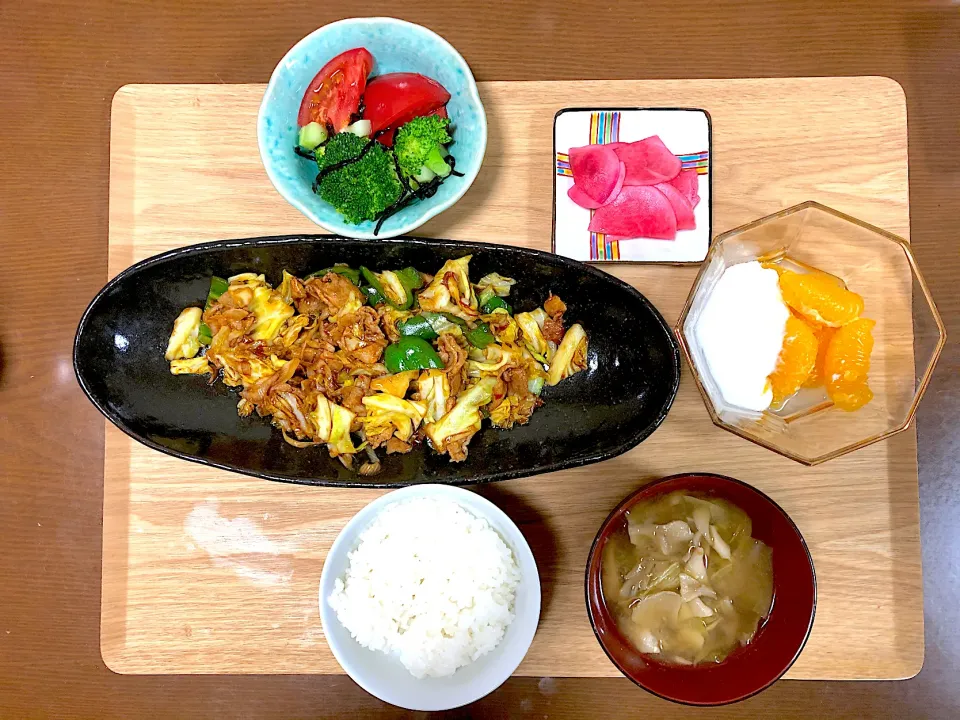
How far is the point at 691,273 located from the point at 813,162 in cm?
43

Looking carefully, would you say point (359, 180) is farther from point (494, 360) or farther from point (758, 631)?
point (758, 631)

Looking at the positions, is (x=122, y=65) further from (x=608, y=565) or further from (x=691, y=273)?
(x=608, y=565)

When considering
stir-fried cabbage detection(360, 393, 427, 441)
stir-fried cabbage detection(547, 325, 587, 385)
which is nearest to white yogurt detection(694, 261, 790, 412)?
stir-fried cabbage detection(547, 325, 587, 385)

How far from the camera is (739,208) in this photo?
5.85ft

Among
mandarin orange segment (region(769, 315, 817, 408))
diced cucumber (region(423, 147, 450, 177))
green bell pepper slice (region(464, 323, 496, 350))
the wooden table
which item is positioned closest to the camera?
mandarin orange segment (region(769, 315, 817, 408))

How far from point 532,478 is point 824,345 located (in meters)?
0.76

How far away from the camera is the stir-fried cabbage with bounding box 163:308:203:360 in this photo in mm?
1694

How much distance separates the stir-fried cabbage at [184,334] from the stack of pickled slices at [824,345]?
1.37 meters

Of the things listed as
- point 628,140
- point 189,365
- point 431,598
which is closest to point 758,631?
point 431,598

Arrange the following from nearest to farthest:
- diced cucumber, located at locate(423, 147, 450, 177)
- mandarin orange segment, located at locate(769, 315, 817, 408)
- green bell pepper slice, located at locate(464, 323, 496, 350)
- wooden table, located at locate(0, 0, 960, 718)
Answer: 1. mandarin orange segment, located at locate(769, 315, 817, 408)
2. diced cucumber, located at locate(423, 147, 450, 177)
3. green bell pepper slice, located at locate(464, 323, 496, 350)
4. wooden table, located at locate(0, 0, 960, 718)

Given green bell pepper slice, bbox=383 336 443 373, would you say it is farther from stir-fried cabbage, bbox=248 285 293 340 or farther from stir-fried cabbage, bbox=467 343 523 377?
stir-fried cabbage, bbox=248 285 293 340

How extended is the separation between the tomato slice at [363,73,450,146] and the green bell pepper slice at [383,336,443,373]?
1.60 feet

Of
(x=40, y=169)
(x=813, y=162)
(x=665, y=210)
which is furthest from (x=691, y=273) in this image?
(x=40, y=169)

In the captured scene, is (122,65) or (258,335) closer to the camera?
(258,335)
